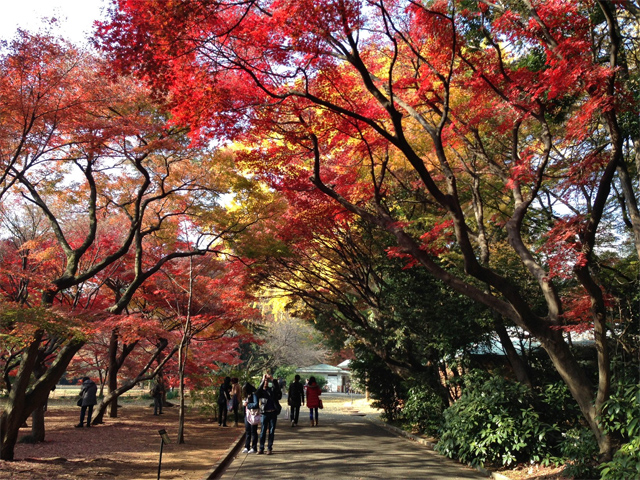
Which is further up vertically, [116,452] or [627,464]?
[627,464]

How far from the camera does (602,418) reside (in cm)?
758

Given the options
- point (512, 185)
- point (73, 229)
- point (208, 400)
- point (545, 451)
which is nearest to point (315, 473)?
point (545, 451)

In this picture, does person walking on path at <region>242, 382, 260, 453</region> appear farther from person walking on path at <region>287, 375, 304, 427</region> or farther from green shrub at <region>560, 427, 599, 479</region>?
green shrub at <region>560, 427, 599, 479</region>

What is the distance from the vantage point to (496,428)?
31.5ft

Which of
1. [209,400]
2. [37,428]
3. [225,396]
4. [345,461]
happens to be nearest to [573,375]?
[345,461]

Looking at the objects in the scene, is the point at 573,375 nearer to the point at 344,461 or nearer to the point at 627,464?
the point at 627,464

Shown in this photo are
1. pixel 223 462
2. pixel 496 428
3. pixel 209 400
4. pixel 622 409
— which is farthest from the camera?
pixel 209 400

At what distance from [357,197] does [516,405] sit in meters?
6.61

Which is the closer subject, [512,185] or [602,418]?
[602,418]

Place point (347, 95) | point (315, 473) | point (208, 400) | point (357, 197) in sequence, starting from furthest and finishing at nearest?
1. point (208, 400)
2. point (357, 197)
3. point (347, 95)
4. point (315, 473)

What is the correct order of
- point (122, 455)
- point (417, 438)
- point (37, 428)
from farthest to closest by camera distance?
point (417, 438) < point (37, 428) < point (122, 455)

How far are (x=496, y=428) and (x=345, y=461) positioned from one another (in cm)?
300

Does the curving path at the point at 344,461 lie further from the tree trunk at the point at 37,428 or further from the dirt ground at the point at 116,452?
the tree trunk at the point at 37,428

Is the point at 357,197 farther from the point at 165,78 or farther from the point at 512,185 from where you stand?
the point at 165,78
